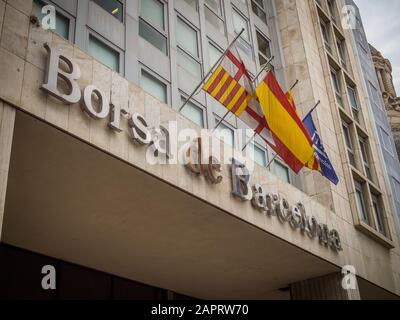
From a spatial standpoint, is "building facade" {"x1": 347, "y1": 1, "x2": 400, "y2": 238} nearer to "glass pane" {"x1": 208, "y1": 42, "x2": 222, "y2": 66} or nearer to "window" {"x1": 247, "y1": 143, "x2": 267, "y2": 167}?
"window" {"x1": 247, "y1": 143, "x2": 267, "y2": 167}

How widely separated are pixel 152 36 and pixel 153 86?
198 centimetres

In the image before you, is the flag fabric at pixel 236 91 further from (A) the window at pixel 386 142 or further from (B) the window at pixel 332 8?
(B) the window at pixel 332 8

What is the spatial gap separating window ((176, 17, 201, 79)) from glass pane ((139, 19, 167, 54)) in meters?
0.76

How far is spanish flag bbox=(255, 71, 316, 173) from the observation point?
14.2m

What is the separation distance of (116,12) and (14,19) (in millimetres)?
5975

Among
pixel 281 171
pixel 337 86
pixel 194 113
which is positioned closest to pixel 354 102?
pixel 337 86

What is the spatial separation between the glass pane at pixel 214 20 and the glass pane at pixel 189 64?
2876 millimetres

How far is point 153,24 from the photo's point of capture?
53.2 feet

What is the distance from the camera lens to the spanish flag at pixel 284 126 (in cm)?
1417

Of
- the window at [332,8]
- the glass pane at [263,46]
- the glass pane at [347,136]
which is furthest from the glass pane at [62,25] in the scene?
the window at [332,8]

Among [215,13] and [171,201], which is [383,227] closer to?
[215,13]

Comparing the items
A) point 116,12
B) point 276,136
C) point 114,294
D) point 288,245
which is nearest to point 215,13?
point 116,12

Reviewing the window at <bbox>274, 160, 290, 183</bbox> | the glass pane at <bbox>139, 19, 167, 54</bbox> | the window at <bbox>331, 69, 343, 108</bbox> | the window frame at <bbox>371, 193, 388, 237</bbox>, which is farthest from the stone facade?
the glass pane at <bbox>139, 19, 167, 54</bbox>

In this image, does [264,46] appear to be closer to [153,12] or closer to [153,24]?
[153,12]
